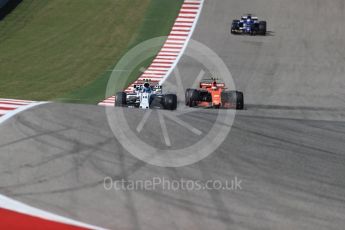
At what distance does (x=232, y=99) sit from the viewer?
70.5ft

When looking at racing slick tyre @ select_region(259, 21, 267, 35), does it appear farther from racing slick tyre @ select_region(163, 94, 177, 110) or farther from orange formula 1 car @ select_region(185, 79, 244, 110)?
racing slick tyre @ select_region(163, 94, 177, 110)

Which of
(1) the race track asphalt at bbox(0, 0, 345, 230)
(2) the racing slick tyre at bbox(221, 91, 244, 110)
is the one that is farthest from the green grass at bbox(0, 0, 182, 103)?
(1) the race track asphalt at bbox(0, 0, 345, 230)

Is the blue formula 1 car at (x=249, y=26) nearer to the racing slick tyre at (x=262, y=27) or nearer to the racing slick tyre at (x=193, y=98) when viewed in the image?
the racing slick tyre at (x=262, y=27)

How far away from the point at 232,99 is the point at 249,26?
12769 mm

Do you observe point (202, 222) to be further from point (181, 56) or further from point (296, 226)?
point (181, 56)

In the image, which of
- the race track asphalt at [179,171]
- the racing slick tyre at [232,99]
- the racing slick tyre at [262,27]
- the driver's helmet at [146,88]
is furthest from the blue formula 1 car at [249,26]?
the race track asphalt at [179,171]

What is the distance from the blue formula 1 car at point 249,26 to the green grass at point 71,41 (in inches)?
128

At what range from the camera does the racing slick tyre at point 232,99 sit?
2150cm

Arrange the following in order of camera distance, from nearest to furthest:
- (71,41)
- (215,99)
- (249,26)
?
1. (215,99)
2. (71,41)
3. (249,26)

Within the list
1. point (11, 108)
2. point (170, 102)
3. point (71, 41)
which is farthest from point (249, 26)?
point (11, 108)

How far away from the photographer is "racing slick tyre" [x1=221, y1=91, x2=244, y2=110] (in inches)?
846

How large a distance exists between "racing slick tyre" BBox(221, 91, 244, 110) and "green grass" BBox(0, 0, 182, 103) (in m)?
4.78

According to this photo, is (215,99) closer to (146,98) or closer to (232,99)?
(232,99)

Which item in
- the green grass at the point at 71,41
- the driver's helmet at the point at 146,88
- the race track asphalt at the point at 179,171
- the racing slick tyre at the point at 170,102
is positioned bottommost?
the race track asphalt at the point at 179,171
